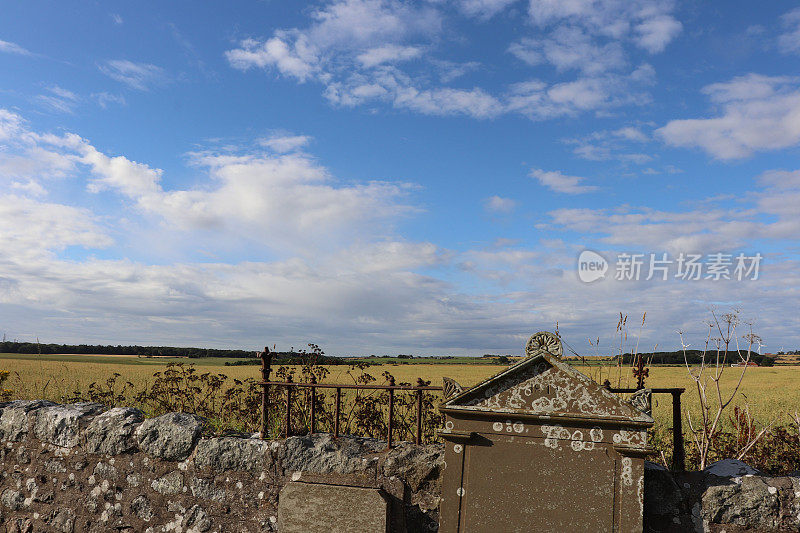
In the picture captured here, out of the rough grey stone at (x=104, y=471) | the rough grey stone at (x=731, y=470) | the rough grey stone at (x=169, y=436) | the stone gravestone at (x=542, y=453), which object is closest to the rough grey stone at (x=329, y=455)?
the stone gravestone at (x=542, y=453)

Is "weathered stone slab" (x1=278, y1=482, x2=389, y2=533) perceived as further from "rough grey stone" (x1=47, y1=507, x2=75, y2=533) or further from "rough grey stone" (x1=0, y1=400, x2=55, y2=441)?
"rough grey stone" (x1=0, y1=400, x2=55, y2=441)

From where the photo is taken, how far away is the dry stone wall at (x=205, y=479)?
3.95 metres

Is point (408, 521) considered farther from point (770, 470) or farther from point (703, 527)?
point (770, 470)

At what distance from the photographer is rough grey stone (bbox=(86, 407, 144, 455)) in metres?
5.11

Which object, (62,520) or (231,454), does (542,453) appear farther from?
(62,520)

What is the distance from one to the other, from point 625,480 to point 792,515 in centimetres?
133

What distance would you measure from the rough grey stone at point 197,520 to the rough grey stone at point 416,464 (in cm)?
169

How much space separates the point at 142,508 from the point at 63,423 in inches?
50.6

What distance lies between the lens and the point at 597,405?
12.2 ft

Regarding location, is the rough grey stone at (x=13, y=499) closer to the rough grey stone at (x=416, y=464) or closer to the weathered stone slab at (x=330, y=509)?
the weathered stone slab at (x=330, y=509)

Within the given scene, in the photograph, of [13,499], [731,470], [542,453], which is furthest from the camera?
[13,499]

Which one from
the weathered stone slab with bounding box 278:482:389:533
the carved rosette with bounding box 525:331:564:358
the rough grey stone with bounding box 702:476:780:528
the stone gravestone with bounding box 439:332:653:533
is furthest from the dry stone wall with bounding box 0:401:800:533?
the carved rosette with bounding box 525:331:564:358

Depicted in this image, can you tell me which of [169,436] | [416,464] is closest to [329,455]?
[416,464]

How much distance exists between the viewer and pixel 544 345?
3.85m
